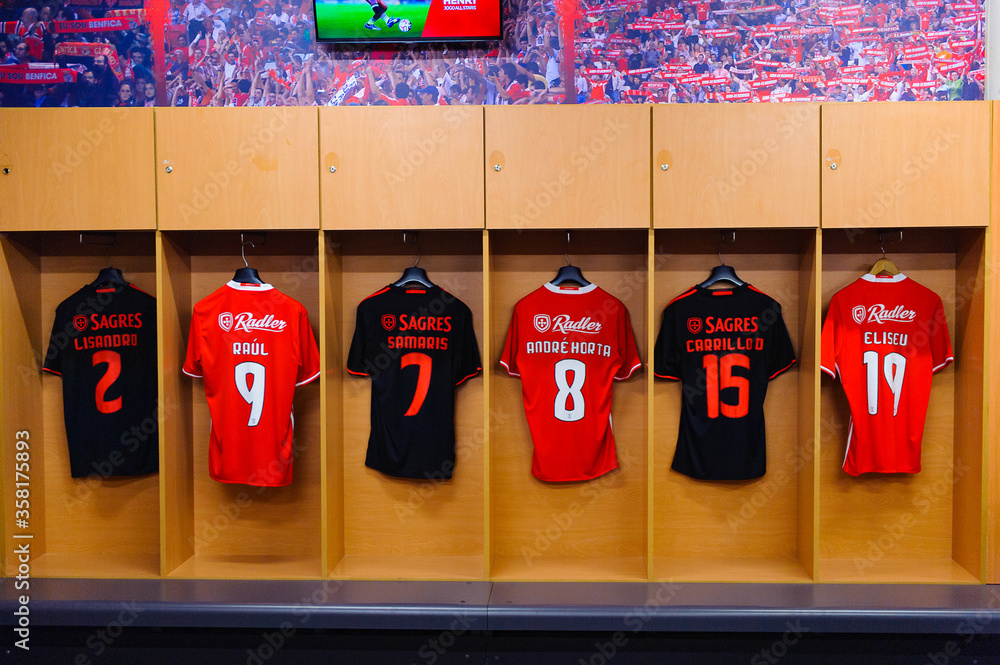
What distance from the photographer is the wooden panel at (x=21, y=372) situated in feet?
8.65

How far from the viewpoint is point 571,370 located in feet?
8.89

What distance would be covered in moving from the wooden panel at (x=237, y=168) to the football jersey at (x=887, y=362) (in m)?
2.14

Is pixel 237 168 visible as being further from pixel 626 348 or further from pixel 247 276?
pixel 626 348

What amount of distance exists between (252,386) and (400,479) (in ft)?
2.44

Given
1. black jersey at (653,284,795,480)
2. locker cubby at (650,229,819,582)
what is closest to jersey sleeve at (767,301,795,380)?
black jersey at (653,284,795,480)

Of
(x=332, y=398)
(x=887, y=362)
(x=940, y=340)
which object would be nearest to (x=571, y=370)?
(x=332, y=398)

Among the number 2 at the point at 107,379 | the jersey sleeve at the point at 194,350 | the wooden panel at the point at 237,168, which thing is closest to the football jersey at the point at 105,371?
the number 2 at the point at 107,379

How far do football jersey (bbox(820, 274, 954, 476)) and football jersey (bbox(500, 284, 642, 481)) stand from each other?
0.82 m

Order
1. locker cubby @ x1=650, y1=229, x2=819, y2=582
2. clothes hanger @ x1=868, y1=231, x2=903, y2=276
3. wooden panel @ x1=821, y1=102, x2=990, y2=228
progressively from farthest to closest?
locker cubby @ x1=650, y1=229, x2=819, y2=582
clothes hanger @ x1=868, y1=231, x2=903, y2=276
wooden panel @ x1=821, y1=102, x2=990, y2=228

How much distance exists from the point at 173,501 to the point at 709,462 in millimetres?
2191

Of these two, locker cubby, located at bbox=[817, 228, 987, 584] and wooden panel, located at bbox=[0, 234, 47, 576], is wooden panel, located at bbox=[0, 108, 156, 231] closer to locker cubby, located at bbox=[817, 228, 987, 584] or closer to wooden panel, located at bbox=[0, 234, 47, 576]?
wooden panel, located at bbox=[0, 234, 47, 576]
